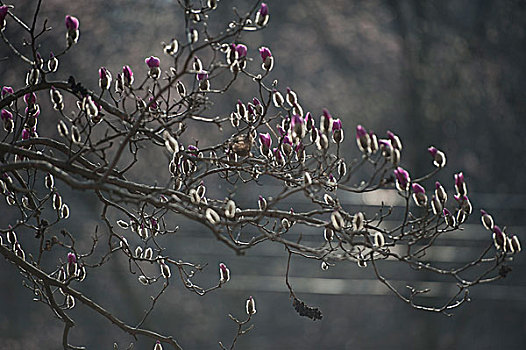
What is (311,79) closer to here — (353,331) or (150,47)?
(150,47)

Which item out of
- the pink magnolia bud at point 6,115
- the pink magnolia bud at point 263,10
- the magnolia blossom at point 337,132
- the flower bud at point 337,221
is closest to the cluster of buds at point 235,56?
the pink magnolia bud at point 263,10

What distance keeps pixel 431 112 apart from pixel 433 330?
53.2 inches

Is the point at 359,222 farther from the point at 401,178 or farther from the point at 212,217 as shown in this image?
the point at 212,217

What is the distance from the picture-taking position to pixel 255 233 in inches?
229

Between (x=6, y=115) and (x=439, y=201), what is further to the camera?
(x=6, y=115)

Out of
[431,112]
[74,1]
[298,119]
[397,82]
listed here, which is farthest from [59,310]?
[397,82]

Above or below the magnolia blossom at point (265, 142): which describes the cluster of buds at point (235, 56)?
above

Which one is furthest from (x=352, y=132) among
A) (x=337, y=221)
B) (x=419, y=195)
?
(x=337, y=221)

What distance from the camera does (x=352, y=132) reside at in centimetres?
579

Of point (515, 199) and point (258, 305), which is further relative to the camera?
point (258, 305)

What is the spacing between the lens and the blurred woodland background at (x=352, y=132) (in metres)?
4.64

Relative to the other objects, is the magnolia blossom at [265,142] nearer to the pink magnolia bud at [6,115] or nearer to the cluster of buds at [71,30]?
the cluster of buds at [71,30]

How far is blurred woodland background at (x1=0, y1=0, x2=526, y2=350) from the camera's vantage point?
15.2 feet

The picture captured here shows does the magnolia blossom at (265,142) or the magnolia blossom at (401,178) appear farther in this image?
the magnolia blossom at (265,142)
